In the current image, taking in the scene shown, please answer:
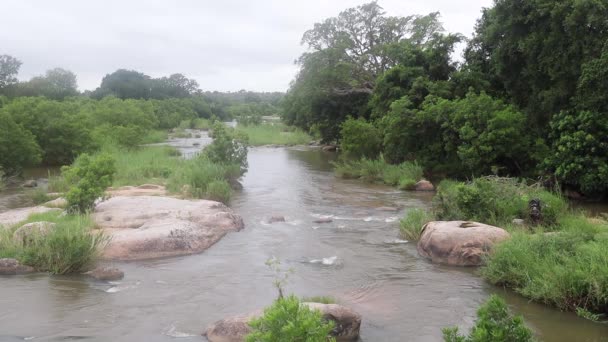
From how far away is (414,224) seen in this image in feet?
41.7

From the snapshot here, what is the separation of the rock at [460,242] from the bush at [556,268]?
0.50 metres

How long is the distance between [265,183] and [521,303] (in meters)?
14.7

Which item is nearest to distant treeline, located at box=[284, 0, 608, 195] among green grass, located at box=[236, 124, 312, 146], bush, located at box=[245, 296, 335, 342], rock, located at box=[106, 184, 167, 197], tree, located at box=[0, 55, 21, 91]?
rock, located at box=[106, 184, 167, 197]

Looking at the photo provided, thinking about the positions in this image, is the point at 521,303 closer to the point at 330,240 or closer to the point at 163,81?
the point at 330,240

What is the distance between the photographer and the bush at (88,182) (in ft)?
41.5

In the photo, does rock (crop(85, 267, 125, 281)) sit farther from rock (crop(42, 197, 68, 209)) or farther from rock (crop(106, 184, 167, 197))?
rock (crop(106, 184, 167, 197))

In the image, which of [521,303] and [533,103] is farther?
[533,103]

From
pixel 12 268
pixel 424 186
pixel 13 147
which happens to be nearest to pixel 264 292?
pixel 12 268

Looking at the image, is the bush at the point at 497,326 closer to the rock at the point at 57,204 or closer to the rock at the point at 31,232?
the rock at the point at 31,232

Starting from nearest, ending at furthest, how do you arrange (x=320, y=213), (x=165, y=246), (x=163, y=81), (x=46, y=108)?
1. (x=165, y=246)
2. (x=320, y=213)
3. (x=46, y=108)
4. (x=163, y=81)

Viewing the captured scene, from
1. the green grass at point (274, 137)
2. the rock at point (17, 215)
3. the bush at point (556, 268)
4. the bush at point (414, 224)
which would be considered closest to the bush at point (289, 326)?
the bush at point (556, 268)

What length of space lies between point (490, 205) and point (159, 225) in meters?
7.23

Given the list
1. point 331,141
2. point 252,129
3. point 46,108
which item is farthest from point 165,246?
point 252,129

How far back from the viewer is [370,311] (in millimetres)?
8117
